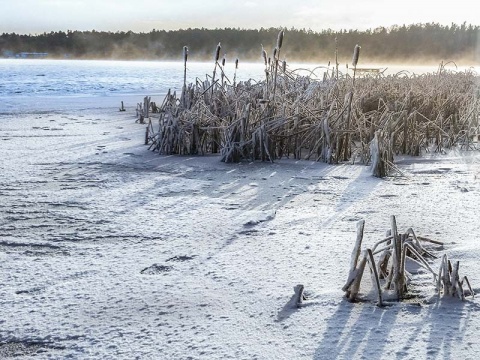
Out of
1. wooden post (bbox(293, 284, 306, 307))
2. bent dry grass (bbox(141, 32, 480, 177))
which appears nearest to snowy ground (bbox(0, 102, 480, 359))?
wooden post (bbox(293, 284, 306, 307))

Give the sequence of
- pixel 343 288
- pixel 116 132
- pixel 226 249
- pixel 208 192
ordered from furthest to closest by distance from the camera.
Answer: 1. pixel 116 132
2. pixel 208 192
3. pixel 226 249
4. pixel 343 288

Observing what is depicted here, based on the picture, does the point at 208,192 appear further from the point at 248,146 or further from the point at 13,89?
the point at 13,89

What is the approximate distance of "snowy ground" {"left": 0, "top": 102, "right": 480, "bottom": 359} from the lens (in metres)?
1.71

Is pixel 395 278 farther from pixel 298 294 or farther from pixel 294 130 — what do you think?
pixel 294 130

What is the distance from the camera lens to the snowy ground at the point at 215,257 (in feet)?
5.62

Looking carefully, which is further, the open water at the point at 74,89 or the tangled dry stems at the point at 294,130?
the open water at the point at 74,89

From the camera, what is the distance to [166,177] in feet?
13.6

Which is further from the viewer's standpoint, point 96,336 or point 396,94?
point 396,94

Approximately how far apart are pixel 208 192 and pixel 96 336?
1994 millimetres

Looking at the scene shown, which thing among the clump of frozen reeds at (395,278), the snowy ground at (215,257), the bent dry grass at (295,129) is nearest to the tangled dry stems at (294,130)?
the bent dry grass at (295,129)

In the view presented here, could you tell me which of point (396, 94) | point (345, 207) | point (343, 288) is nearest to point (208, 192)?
point (345, 207)

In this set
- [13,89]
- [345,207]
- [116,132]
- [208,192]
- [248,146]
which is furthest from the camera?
[13,89]

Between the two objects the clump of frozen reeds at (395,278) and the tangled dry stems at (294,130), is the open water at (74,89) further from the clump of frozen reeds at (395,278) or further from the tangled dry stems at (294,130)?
the clump of frozen reeds at (395,278)

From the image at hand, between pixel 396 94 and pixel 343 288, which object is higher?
pixel 396 94
